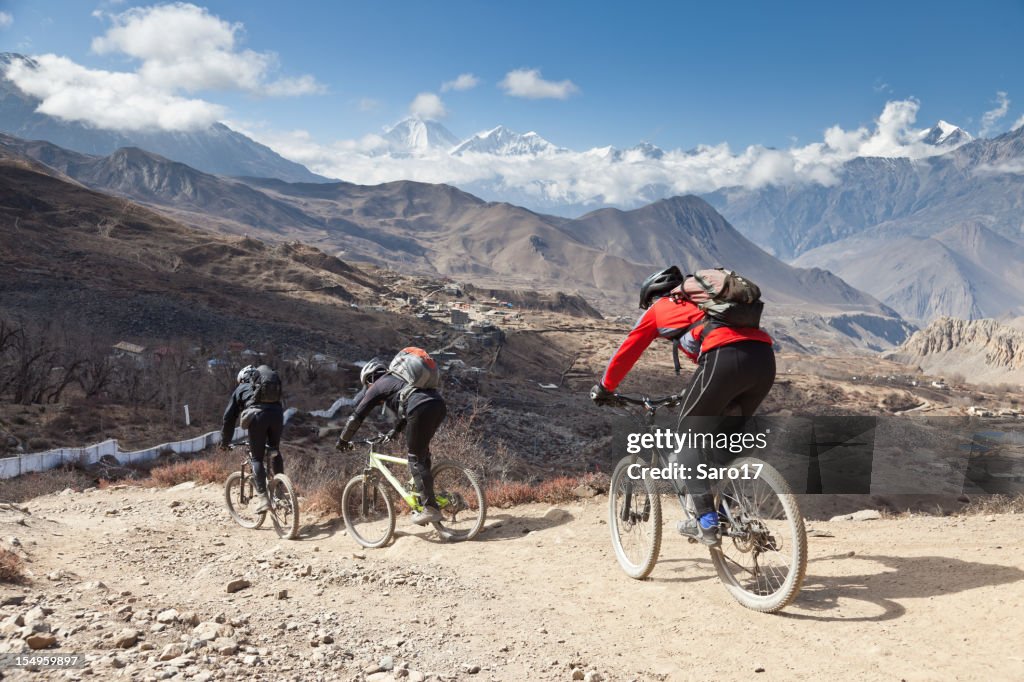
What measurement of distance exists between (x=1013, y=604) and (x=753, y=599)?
5.38 ft

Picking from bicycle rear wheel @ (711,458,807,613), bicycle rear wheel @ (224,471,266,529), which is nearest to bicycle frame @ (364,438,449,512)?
bicycle rear wheel @ (224,471,266,529)

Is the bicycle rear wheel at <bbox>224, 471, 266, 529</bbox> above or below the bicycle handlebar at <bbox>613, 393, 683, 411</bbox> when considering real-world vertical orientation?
below

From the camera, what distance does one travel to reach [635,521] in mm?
5820

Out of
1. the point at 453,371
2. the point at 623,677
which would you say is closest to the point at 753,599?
the point at 623,677

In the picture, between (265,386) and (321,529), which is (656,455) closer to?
(321,529)

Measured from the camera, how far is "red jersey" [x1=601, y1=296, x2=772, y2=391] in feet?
15.7

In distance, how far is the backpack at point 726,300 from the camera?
4.67 meters

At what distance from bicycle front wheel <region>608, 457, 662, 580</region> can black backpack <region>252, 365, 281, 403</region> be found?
4.73m

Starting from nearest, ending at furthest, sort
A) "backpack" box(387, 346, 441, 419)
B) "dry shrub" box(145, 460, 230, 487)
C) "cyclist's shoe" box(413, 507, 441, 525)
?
"backpack" box(387, 346, 441, 419)
"cyclist's shoe" box(413, 507, 441, 525)
"dry shrub" box(145, 460, 230, 487)

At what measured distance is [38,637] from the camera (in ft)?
13.7

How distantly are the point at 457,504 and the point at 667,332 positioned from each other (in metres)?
4.11

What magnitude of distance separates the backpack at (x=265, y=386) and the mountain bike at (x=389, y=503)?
5.12 ft

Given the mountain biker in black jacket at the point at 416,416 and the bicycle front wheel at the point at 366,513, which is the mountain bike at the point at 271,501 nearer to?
the bicycle front wheel at the point at 366,513

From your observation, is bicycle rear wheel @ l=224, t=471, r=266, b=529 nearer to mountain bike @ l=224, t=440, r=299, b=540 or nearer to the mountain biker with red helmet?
mountain bike @ l=224, t=440, r=299, b=540
